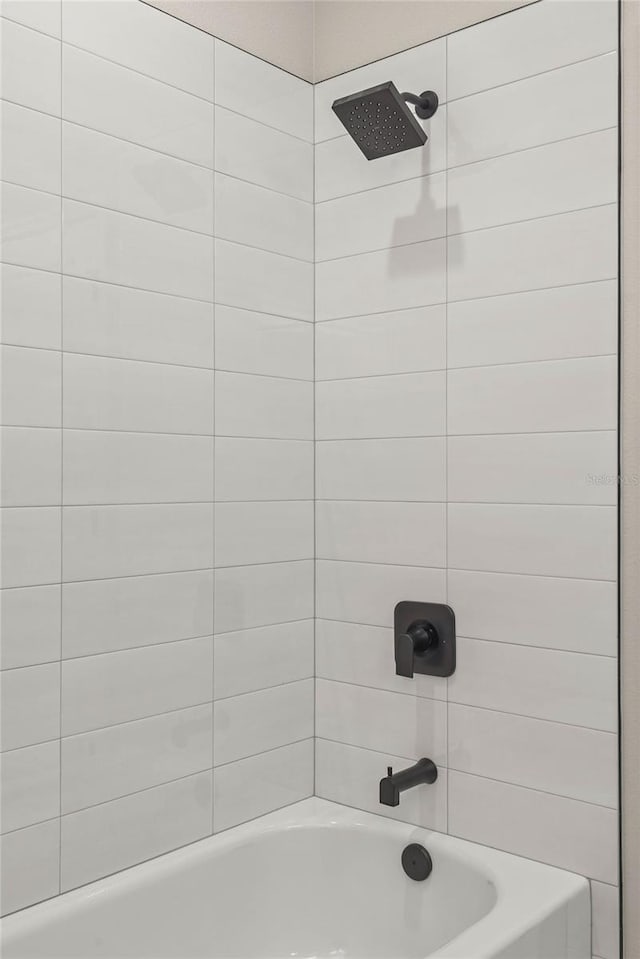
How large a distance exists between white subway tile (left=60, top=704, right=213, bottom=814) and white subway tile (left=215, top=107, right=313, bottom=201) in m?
1.24

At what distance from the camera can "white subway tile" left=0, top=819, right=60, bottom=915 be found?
1625mm

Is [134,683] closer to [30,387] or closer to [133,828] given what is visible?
[133,828]

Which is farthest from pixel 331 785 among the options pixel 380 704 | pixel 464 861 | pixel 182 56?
pixel 182 56

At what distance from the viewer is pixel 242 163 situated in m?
2.09

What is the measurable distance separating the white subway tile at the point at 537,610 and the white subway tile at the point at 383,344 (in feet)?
1.65

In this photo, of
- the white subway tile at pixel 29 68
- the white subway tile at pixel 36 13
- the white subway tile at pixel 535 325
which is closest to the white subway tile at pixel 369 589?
the white subway tile at pixel 535 325

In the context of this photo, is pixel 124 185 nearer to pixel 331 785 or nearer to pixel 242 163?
pixel 242 163

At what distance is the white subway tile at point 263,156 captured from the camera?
2.05m

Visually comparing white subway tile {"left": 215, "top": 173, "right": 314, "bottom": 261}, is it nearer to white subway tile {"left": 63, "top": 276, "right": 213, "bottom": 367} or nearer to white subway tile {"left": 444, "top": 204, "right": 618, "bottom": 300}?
white subway tile {"left": 63, "top": 276, "right": 213, "bottom": 367}

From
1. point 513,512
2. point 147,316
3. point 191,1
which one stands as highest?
point 191,1

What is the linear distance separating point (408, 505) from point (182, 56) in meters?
1.12

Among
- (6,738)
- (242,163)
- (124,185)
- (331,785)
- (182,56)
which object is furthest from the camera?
(331,785)

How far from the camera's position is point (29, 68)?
1658 millimetres

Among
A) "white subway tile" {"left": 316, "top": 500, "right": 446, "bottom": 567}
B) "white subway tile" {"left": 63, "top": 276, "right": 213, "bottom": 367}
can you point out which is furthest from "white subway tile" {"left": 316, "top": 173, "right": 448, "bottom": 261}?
"white subway tile" {"left": 316, "top": 500, "right": 446, "bottom": 567}
